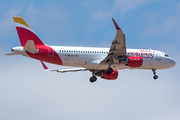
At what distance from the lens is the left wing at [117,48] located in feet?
123

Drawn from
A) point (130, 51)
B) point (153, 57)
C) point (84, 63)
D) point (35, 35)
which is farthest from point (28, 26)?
point (153, 57)

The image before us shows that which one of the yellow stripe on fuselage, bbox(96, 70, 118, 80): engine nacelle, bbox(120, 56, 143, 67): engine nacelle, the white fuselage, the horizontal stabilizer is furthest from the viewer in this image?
bbox(96, 70, 118, 80): engine nacelle

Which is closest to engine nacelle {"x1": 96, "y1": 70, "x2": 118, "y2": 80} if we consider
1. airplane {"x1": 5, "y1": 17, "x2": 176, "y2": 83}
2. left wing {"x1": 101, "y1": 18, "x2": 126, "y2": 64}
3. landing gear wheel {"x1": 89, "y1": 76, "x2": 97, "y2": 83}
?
landing gear wheel {"x1": 89, "y1": 76, "x2": 97, "y2": 83}

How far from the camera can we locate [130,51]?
146ft

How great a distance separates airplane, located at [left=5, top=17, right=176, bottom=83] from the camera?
38.8 metres

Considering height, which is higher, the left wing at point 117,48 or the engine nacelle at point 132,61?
the left wing at point 117,48

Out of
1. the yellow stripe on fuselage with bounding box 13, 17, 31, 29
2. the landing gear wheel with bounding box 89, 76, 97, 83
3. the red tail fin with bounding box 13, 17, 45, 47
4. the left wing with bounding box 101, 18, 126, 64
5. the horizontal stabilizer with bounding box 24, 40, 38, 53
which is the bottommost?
the landing gear wheel with bounding box 89, 76, 97, 83

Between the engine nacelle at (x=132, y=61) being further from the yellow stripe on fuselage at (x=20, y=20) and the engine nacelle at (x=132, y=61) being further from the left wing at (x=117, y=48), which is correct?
the yellow stripe on fuselage at (x=20, y=20)

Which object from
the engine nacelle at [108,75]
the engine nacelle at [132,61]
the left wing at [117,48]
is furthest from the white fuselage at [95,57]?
the engine nacelle at [108,75]

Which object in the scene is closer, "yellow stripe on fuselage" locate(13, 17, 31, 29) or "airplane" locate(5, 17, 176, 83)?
"airplane" locate(5, 17, 176, 83)

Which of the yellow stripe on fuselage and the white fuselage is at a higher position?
the yellow stripe on fuselage

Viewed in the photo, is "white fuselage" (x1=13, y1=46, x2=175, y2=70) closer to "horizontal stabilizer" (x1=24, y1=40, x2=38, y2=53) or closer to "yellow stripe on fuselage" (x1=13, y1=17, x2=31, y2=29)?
"horizontal stabilizer" (x1=24, y1=40, x2=38, y2=53)

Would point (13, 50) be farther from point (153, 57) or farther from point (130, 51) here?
point (153, 57)

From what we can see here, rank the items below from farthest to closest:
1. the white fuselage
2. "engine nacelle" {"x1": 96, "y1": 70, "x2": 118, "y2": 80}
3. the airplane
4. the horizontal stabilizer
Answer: "engine nacelle" {"x1": 96, "y1": 70, "x2": 118, "y2": 80}, the white fuselage, the airplane, the horizontal stabilizer
